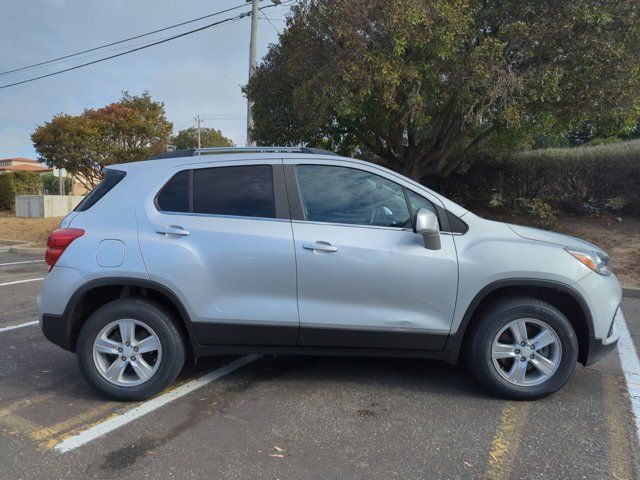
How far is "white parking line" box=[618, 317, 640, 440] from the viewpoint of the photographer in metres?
3.65

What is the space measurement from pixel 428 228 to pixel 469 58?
594 cm

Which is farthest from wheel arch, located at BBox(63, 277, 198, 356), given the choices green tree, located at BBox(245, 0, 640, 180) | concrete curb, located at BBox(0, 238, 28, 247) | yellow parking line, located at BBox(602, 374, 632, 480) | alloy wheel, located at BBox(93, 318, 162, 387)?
concrete curb, located at BBox(0, 238, 28, 247)

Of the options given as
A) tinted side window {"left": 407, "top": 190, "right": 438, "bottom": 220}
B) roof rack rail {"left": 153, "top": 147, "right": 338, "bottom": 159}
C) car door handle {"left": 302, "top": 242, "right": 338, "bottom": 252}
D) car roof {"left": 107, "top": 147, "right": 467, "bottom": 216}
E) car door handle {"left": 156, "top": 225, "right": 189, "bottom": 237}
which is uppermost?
roof rack rail {"left": 153, "top": 147, "right": 338, "bottom": 159}

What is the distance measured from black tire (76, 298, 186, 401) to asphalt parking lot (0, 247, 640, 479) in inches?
4.7

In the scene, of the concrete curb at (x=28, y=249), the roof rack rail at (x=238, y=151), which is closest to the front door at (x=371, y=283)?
the roof rack rail at (x=238, y=151)

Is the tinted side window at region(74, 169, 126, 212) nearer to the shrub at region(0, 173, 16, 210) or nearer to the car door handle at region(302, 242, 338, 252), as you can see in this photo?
the car door handle at region(302, 242, 338, 252)

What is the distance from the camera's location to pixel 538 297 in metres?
3.70

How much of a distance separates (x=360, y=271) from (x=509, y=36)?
6995 millimetres

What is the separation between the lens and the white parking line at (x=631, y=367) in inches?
144

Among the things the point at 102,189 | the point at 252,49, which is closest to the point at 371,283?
the point at 102,189

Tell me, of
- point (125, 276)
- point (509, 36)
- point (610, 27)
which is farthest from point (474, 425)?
point (610, 27)

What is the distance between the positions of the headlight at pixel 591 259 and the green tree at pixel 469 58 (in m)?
5.00

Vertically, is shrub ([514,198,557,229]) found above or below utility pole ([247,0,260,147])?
below

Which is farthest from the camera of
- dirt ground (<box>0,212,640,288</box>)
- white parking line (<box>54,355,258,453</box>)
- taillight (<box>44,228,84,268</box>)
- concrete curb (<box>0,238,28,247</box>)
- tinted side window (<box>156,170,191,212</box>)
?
concrete curb (<box>0,238,28,247</box>)
